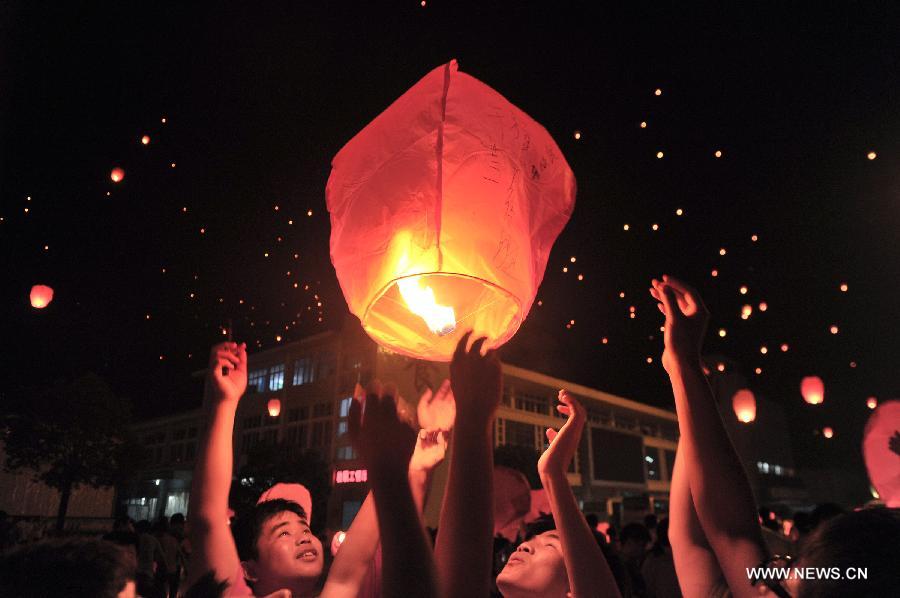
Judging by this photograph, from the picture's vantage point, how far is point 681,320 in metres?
1.83

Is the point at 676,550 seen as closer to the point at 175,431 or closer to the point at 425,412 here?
the point at 425,412

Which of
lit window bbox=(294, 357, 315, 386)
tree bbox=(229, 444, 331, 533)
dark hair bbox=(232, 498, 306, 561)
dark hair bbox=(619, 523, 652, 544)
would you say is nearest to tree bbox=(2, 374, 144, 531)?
tree bbox=(229, 444, 331, 533)

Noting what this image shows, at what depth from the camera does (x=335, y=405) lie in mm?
35250

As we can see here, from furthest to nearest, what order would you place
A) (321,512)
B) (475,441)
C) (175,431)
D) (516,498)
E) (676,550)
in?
(175,431) → (321,512) → (516,498) → (676,550) → (475,441)

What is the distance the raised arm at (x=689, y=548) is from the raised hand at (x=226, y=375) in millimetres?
1563

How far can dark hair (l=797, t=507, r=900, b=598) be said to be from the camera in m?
1.12

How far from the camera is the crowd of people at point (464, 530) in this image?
1.18 metres

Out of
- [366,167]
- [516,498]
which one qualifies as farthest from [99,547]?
[516,498]

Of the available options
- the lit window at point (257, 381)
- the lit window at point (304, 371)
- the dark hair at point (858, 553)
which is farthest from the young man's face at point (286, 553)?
the lit window at point (257, 381)

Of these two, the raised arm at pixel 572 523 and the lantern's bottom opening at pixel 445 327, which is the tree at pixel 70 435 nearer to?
the lantern's bottom opening at pixel 445 327

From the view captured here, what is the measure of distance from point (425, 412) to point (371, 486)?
1.02 m

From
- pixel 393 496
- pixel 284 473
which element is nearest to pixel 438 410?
pixel 393 496

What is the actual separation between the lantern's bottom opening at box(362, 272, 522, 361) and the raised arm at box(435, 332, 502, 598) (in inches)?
21.6

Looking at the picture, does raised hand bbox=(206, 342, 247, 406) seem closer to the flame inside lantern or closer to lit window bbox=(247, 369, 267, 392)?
the flame inside lantern
